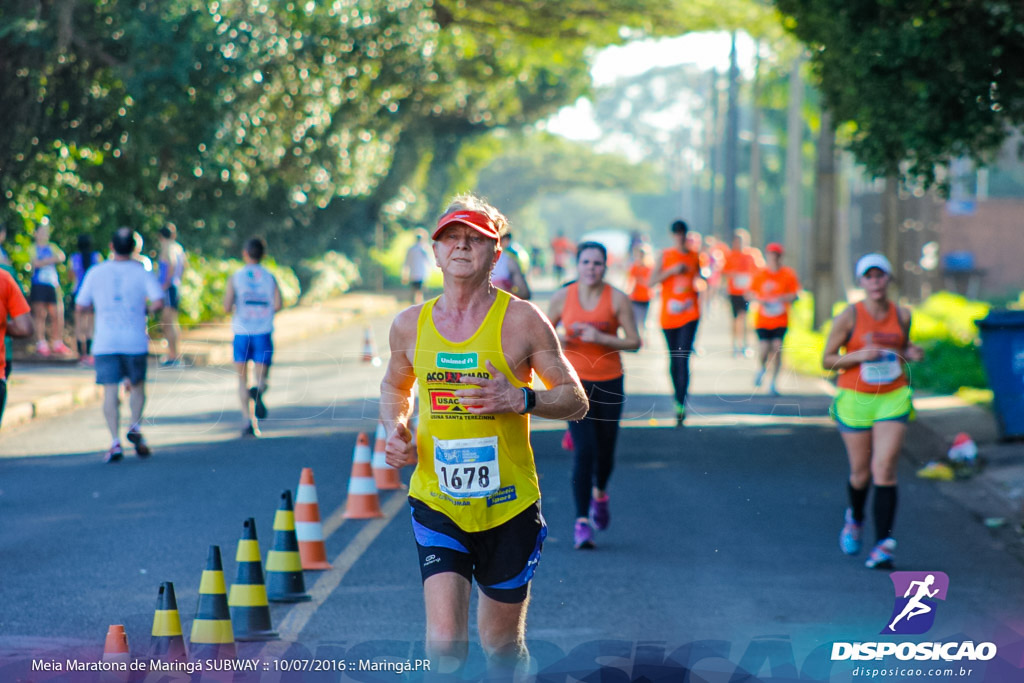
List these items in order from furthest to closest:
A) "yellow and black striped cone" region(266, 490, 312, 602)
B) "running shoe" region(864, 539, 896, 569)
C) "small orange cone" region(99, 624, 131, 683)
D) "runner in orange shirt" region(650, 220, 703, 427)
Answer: "runner in orange shirt" region(650, 220, 703, 427) < "running shoe" region(864, 539, 896, 569) < "yellow and black striped cone" region(266, 490, 312, 602) < "small orange cone" region(99, 624, 131, 683)

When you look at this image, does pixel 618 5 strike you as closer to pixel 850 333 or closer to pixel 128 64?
pixel 128 64

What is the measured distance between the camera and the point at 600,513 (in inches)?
344

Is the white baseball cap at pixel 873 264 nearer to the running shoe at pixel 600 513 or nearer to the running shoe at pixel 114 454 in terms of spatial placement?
Answer: the running shoe at pixel 600 513

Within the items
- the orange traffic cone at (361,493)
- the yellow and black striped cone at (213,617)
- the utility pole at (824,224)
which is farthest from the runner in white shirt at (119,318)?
the utility pole at (824,224)

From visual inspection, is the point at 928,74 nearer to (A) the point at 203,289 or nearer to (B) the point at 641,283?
(B) the point at 641,283

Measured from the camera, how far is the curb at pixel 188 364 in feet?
45.8

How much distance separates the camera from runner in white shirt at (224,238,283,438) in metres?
12.2

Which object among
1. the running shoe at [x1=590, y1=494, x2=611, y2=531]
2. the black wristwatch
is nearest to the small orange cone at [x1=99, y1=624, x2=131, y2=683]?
the black wristwatch

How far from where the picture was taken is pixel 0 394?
856 centimetres

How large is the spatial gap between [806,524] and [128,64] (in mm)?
13664

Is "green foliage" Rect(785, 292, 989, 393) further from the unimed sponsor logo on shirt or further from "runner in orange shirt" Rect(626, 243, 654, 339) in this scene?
the unimed sponsor logo on shirt

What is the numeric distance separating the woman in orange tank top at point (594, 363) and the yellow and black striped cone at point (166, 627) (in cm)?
328

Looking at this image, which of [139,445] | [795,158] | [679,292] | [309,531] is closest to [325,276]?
[795,158]

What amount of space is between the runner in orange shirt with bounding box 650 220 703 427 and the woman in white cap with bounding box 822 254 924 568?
4.83 meters
